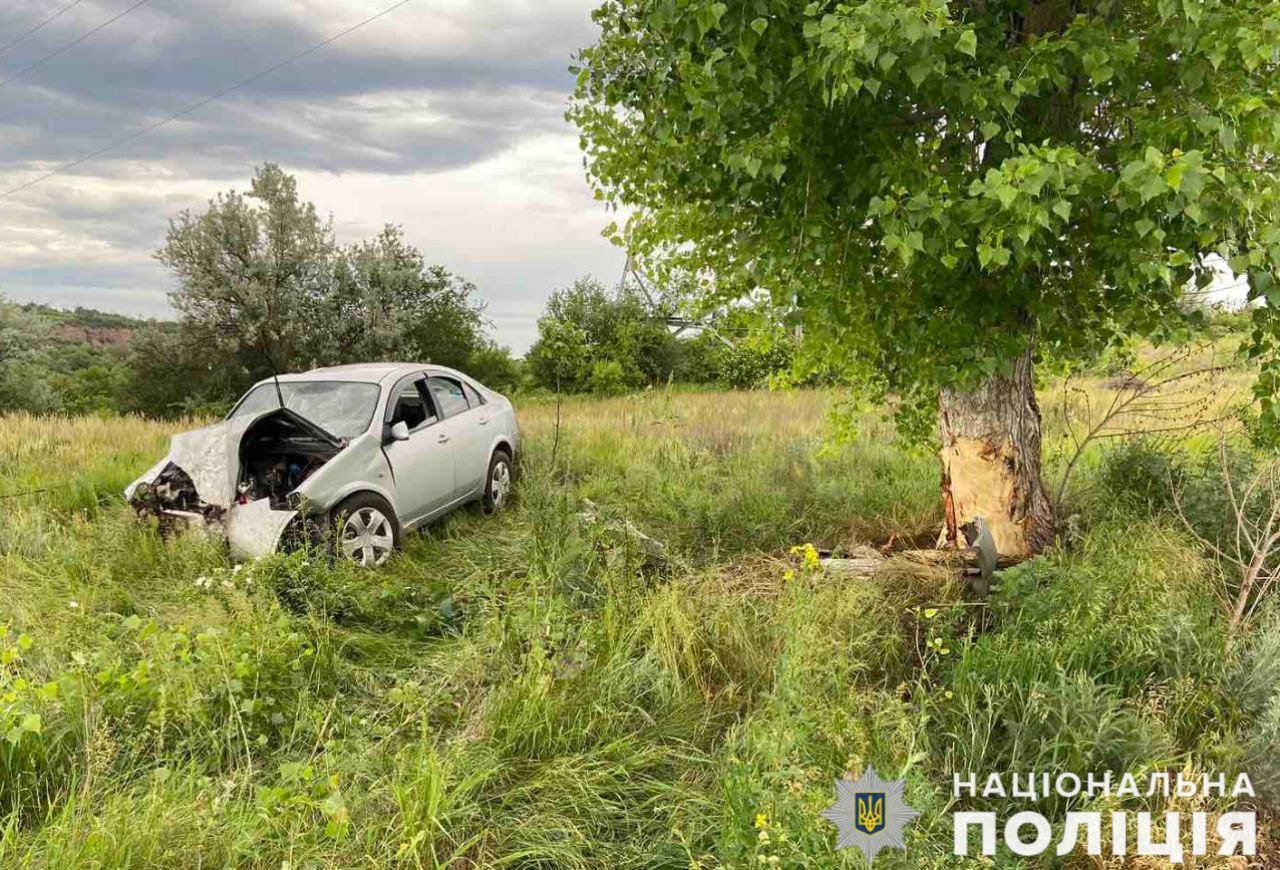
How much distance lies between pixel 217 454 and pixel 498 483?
3.06m

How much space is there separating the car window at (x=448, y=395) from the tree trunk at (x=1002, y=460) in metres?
4.88

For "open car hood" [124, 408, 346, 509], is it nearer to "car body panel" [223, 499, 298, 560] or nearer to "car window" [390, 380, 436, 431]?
"car body panel" [223, 499, 298, 560]

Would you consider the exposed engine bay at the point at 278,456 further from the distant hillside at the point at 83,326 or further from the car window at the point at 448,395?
the distant hillside at the point at 83,326

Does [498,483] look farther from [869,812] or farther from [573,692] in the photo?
[869,812]

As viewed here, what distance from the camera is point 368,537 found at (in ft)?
21.8

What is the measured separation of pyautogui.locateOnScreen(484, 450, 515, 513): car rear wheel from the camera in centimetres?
862

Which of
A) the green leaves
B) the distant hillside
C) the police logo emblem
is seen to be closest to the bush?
the green leaves

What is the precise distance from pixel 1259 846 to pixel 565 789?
10.3 feet

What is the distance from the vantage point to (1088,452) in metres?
9.12

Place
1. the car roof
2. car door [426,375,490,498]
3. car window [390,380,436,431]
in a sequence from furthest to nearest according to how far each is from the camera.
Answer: car door [426,375,490,498], car window [390,380,436,431], the car roof

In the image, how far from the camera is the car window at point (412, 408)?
7.81 metres

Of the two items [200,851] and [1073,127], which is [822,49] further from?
[200,851]

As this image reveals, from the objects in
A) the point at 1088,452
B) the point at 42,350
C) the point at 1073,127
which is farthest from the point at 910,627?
the point at 42,350

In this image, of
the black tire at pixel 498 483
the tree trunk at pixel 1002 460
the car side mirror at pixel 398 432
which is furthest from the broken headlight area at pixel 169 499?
the tree trunk at pixel 1002 460
